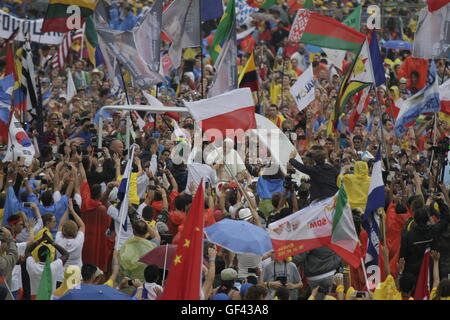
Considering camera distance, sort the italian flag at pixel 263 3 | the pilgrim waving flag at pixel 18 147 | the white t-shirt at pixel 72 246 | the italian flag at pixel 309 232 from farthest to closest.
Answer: the italian flag at pixel 263 3 → the pilgrim waving flag at pixel 18 147 → the white t-shirt at pixel 72 246 → the italian flag at pixel 309 232

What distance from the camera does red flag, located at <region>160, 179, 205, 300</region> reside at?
27.7 ft

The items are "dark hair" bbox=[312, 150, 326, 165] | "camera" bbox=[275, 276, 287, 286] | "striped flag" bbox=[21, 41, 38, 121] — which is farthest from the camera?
"striped flag" bbox=[21, 41, 38, 121]

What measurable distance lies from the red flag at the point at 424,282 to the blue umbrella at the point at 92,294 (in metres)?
2.97

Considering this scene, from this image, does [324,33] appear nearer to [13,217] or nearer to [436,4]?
[436,4]

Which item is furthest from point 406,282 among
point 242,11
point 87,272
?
point 242,11

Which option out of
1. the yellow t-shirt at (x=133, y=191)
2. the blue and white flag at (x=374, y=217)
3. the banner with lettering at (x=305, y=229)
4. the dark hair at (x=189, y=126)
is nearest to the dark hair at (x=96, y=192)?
the yellow t-shirt at (x=133, y=191)

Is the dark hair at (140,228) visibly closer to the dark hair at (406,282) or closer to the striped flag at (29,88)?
the dark hair at (406,282)

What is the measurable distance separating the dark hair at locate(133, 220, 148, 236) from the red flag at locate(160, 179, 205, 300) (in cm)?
285

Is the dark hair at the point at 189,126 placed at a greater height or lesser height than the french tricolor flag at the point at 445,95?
lesser

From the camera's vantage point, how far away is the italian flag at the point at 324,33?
18.1 m

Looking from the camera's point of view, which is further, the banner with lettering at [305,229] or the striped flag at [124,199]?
the striped flag at [124,199]

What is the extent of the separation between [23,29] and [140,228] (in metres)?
9.52

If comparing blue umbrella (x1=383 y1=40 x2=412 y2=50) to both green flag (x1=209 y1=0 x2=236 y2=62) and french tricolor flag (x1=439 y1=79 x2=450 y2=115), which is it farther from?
green flag (x1=209 y1=0 x2=236 y2=62)

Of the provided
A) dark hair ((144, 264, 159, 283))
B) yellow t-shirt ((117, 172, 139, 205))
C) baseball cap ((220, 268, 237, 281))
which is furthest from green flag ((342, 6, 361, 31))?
dark hair ((144, 264, 159, 283))
